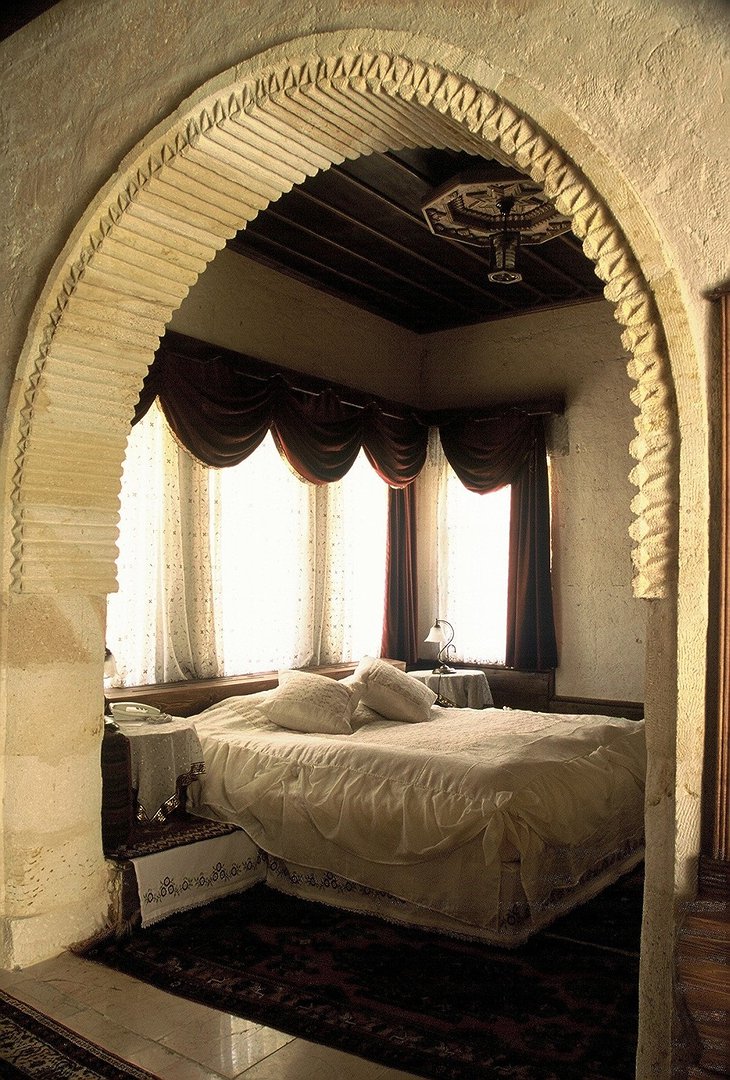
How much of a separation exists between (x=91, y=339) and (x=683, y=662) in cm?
253

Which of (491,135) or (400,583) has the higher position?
(491,135)

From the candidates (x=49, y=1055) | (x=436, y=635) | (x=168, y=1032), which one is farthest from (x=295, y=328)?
(x=49, y=1055)

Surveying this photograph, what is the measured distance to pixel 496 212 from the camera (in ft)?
16.1

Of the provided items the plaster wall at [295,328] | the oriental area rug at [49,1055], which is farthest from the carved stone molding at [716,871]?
the plaster wall at [295,328]

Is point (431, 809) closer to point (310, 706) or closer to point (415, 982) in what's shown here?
point (415, 982)

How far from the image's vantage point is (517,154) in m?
2.20

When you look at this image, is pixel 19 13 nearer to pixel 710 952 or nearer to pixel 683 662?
pixel 683 662

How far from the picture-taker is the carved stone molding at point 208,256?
6.76ft

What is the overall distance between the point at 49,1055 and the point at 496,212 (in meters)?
4.30

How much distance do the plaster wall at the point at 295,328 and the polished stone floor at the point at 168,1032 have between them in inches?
148

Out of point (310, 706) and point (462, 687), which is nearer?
point (310, 706)

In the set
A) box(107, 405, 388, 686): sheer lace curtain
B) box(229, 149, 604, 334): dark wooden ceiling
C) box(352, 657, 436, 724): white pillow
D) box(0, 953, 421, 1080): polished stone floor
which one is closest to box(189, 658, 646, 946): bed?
box(352, 657, 436, 724): white pillow

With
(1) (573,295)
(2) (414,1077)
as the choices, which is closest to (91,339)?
(2) (414,1077)

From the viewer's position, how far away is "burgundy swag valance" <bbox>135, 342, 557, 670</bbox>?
18.2ft
